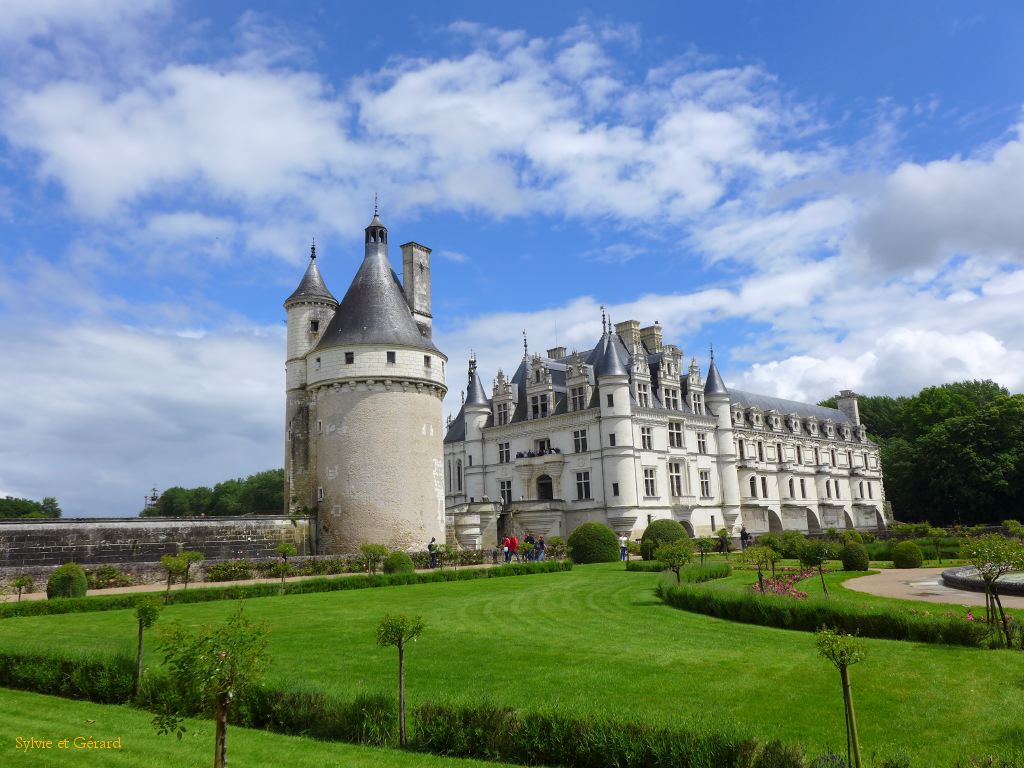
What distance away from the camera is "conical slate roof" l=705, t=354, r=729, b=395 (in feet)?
170

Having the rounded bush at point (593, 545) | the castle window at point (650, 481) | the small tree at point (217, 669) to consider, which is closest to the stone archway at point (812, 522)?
the castle window at point (650, 481)

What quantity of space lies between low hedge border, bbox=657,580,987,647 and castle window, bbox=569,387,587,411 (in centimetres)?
2869

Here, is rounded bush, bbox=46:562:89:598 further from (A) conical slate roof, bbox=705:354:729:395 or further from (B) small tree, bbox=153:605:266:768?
(A) conical slate roof, bbox=705:354:729:395

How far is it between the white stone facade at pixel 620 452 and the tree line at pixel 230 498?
3927 cm

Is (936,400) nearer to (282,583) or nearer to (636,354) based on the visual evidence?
(636,354)

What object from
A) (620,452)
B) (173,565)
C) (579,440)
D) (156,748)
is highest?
(579,440)

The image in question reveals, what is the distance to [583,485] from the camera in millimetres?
45312

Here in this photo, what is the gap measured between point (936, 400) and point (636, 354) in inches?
1687

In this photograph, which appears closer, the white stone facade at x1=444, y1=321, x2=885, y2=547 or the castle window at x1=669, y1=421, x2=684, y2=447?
the white stone facade at x1=444, y1=321, x2=885, y2=547

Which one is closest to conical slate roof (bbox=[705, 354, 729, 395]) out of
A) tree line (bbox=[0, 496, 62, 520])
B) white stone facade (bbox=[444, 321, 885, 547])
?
white stone facade (bbox=[444, 321, 885, 547])

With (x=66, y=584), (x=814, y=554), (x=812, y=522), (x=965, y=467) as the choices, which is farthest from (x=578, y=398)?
(x=965, y=467)

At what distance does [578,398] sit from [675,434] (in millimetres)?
6959

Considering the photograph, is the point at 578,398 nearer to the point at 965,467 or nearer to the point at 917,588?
the point at 917,588

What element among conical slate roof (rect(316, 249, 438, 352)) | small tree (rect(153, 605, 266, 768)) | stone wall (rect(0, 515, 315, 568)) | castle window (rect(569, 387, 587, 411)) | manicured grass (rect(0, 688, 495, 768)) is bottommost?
manicured grass (rect(0, 688, 495, 768))
